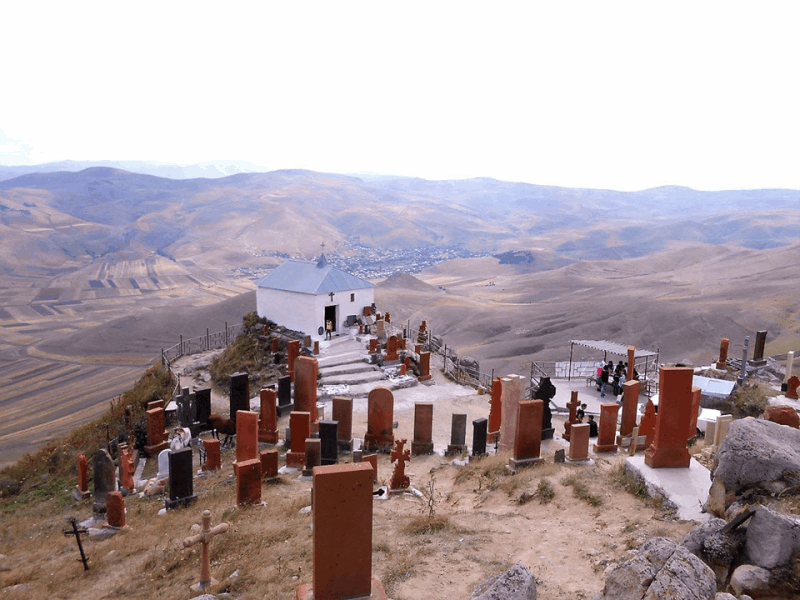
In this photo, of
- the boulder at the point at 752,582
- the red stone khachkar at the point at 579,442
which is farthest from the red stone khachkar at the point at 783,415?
the boulder at the point at 752,582

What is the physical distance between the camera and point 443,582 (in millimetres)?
6164

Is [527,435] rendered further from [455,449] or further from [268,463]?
[268,463]

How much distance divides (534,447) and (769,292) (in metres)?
51.6

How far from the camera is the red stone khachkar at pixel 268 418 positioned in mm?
14438

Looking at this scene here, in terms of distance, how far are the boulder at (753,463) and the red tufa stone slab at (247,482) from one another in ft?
22.4

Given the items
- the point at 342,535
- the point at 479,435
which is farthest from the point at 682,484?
the point at 342,535

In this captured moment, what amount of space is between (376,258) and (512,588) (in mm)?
107170

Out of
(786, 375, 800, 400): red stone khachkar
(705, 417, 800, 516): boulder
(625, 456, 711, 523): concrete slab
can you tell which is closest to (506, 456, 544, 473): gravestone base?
(625, 456, 711, 523): concrete slab

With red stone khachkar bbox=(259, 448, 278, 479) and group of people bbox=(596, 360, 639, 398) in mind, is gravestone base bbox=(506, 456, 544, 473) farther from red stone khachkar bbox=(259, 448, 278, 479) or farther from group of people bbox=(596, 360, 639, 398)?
group of people bbox=(596, 360, 639, 398)

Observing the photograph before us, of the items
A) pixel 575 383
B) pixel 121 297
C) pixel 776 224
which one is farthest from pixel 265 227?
pixel 776 224

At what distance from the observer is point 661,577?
14.0 feet

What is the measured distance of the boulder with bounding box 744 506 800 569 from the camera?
16.0ft

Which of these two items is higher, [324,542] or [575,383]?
[324,542]

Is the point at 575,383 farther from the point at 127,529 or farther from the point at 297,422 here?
the point at 127,529
